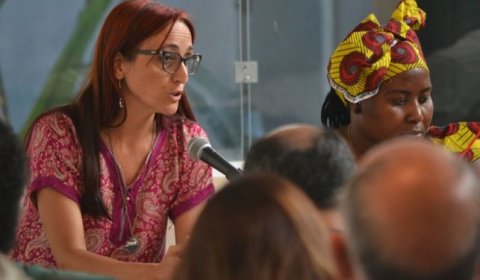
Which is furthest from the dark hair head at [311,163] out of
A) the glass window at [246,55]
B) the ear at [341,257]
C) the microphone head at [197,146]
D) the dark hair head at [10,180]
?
the glass window at [246,55]

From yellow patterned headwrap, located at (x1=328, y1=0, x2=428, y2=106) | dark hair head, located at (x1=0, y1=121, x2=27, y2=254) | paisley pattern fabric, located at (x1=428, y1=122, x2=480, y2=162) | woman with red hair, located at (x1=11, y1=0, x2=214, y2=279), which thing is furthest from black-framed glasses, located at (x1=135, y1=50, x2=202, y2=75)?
dark hair head, located at (x1=0, y1=121, x2=27, y2=254)

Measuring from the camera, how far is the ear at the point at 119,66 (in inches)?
113

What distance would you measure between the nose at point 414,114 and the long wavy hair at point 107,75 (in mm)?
720

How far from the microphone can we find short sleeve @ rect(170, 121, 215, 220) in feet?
1.45

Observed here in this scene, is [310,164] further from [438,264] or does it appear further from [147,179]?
[147,179]

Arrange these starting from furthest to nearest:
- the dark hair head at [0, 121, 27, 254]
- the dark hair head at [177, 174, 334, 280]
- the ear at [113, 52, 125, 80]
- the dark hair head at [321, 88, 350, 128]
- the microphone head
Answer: the dark hair head at [321, 88, 350, 128] < the ear at [113, 52, 125, 80] < the microphone head < the dark hair head at [0, 121, 27, 254] < the dark hair head at [177, 174, 334, 280]

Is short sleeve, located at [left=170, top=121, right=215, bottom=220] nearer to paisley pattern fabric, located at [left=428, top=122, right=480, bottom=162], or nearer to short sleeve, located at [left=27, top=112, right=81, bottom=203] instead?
short sleeve, located at [left=27, top=112, right=81, bottom=203]

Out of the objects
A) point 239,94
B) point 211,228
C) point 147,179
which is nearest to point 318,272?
point 211,228

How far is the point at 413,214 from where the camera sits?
1.04 meters

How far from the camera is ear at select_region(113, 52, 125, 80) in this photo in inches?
113

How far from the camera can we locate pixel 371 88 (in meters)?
3.03

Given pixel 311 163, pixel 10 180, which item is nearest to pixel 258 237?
pixel 311 163

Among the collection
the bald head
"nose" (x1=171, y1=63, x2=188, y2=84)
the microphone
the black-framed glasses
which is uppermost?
the bald head

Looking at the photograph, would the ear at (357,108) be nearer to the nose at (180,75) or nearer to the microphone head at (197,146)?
the nose at (180,75)
